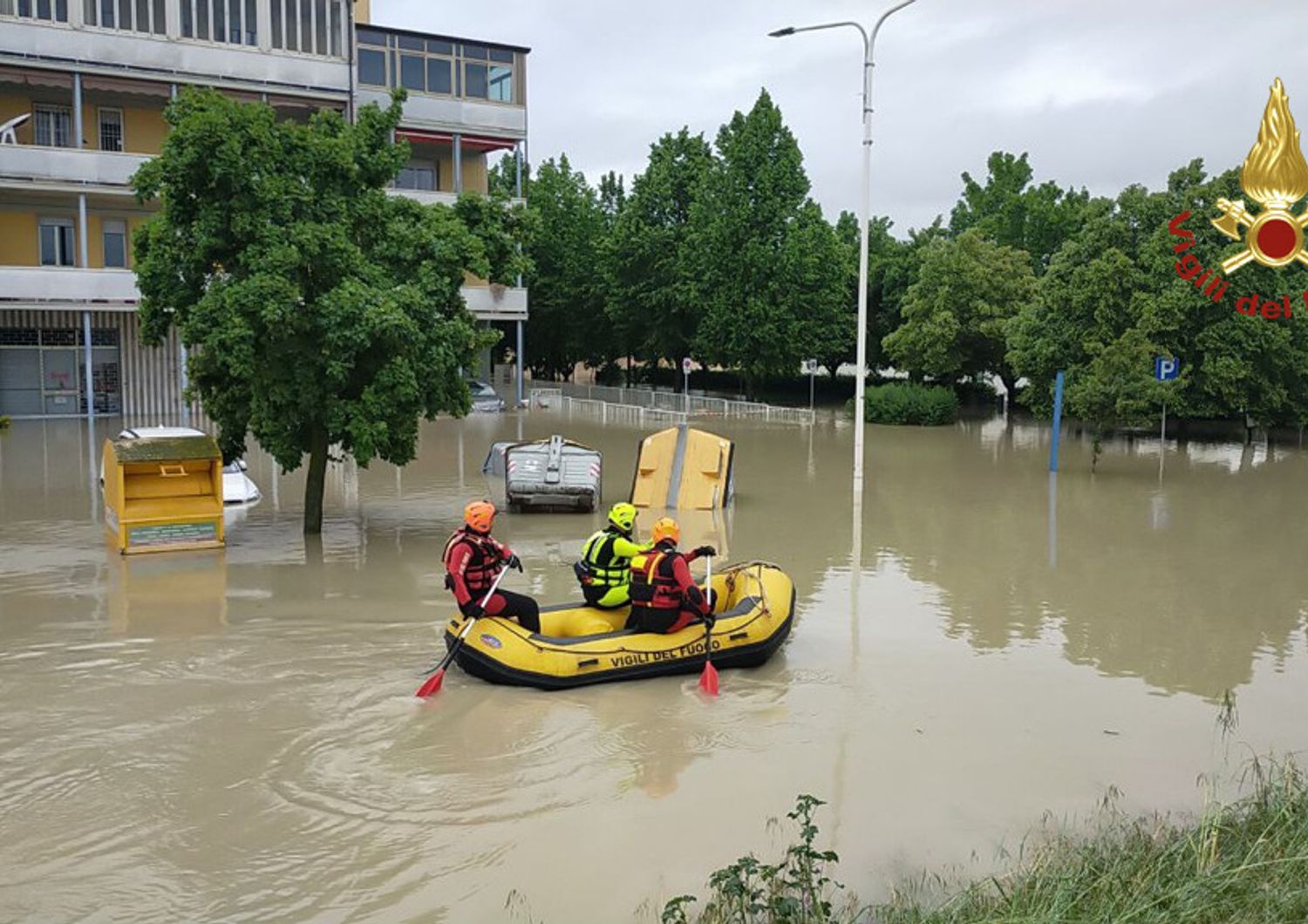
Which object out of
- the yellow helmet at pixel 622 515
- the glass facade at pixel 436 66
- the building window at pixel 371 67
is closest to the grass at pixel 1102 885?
the yellow helmet at pixel 622 515

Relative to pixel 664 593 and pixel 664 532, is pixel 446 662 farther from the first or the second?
pixel 664 532

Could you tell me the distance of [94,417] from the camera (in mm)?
39625

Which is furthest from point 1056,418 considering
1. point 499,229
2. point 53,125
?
point 53,125

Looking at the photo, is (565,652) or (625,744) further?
(565,652)

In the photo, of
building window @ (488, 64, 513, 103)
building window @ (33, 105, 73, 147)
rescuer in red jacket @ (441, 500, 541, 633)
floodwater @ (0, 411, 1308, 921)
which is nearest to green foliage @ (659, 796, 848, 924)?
floodwater @ (0, 411, 1308, 921)

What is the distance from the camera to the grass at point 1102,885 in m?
6.05

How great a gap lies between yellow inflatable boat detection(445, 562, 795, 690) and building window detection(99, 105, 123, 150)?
3433 cm

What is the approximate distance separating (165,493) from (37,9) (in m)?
25.5

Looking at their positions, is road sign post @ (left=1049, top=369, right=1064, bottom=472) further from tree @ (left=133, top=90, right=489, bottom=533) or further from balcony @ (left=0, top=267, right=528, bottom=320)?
balcony @ (left=0, top=267, right=528, bottom=320)

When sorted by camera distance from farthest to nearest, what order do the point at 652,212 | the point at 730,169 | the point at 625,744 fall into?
the point at 652,212 < the point at 730,169 < the point at 625,744

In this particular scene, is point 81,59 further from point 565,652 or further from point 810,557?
point 565,652

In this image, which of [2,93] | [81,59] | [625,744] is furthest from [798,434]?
[625,744]

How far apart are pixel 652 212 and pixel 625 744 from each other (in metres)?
44.4

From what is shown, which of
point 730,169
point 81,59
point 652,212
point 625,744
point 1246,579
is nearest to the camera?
point 625,744
